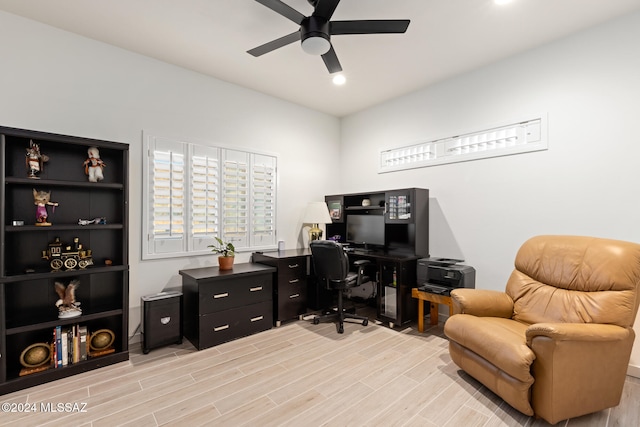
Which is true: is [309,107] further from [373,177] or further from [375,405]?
[375,405]

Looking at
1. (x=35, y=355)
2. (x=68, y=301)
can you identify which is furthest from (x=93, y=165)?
(x=35, y=355)

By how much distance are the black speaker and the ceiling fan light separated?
103 inches

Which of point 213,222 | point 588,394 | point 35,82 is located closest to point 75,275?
point 213,222

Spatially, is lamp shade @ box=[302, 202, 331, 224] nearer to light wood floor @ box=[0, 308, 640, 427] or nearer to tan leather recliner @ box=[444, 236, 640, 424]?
light wood floor @ box=[0, 308, 640, 427]

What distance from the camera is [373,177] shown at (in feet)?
15.1

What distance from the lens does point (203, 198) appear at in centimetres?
352

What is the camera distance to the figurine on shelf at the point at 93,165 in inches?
106

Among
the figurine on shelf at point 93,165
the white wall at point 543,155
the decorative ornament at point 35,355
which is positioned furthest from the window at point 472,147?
the decorative ornament at point 35,355

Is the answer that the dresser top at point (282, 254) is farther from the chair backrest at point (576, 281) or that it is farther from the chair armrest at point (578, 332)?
the chair armrest at point (578, 332)

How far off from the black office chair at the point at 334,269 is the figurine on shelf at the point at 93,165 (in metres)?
2.19

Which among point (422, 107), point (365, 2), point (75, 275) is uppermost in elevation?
point (365, 2)

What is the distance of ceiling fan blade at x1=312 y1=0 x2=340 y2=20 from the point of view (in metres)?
1.98

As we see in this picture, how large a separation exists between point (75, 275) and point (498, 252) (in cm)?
410

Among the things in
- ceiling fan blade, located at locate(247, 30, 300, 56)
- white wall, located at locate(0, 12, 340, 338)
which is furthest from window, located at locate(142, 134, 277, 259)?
ceiling fan blade, located at locate(247, 30, 300, 56)
